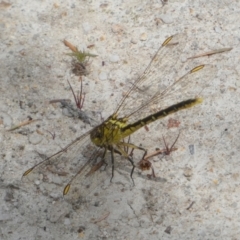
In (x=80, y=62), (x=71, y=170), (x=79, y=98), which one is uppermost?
(x=80, y=62)

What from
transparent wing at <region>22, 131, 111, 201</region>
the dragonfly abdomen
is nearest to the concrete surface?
transparent wing at <region>22, 131, 111, 201</region>

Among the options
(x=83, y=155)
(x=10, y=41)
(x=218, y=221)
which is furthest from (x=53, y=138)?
(x=218, y=221)

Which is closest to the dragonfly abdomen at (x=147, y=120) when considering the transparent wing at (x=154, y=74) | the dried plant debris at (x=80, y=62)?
the transparent wing at (x=154, y=74)

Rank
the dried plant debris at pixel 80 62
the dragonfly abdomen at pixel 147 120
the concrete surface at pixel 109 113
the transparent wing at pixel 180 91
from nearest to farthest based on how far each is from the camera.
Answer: the concrete surface at pixel 109 113 < the dragonfly abdomen at pixel 147 120 < the transparent wing at pixel 180 91 < the dried plant debris at pixel 80 62

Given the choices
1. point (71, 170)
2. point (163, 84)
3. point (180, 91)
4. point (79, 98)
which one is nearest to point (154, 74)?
point (163, 84)

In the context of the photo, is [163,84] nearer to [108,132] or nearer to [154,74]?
[154,74]

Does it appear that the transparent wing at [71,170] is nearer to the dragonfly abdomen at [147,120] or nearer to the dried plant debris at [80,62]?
the dragonfly abdomen at [147,120]
